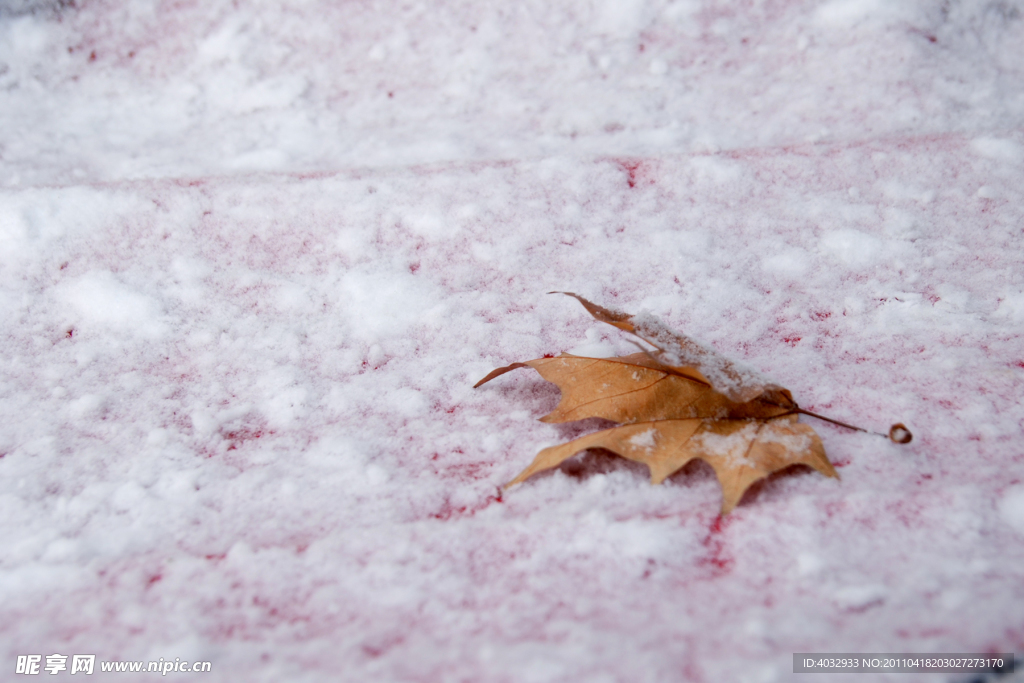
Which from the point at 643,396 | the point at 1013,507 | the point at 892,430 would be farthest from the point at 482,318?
the point at 1013,507

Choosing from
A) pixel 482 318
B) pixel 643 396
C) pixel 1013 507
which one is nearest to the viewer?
pixel 1013 507

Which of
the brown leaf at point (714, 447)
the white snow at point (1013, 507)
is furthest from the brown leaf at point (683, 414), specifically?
the white snow at point (1013, 507)

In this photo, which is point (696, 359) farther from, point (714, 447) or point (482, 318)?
point (482, 318)

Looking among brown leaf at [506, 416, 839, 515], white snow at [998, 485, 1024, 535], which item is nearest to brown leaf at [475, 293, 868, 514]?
brown leaf at [506, 416, 839, 515]

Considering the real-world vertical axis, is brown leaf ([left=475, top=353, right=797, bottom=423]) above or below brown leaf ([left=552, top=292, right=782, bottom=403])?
below

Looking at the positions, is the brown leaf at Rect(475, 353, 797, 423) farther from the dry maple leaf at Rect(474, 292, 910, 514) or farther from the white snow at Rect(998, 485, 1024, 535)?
the white snow at Rect(998, 485, 1024, 535)
